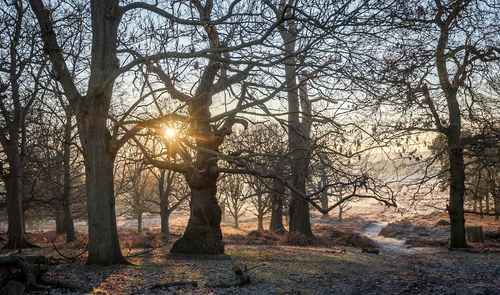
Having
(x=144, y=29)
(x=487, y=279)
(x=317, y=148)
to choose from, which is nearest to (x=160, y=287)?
(x=317, y=148)

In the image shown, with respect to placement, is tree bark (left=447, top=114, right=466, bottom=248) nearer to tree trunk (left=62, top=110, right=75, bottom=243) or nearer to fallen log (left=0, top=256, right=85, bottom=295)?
fallen log (left=0, top=256, right=85, bottom=295)

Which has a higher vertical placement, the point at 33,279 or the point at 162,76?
the point at 162,76

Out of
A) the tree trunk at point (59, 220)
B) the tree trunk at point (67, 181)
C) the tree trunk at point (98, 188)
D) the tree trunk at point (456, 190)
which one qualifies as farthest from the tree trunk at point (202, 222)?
the tree trunk at point (59, 220)

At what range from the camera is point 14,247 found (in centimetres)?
1778

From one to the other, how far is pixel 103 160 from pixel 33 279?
11.5 feet

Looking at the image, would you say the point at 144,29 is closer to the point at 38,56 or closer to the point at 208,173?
the point at 208,173

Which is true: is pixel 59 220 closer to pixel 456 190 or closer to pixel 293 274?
pixel 456 190

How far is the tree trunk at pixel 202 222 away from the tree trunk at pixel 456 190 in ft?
34.0

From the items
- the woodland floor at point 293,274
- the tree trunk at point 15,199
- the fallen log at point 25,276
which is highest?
the tree trunk at point 15,199

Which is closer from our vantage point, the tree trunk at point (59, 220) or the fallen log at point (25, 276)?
the fallen log at point (25, 276)

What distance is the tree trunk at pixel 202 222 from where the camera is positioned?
1430 centimetres

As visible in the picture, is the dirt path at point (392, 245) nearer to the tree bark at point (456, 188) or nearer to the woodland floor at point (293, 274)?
the tree bark at point (456, 188)

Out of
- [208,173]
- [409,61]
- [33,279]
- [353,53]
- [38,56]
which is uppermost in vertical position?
[38,56]

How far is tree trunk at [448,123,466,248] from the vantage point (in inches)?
755
